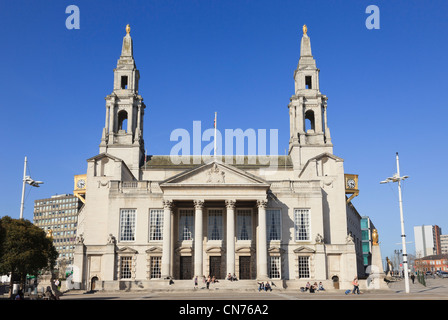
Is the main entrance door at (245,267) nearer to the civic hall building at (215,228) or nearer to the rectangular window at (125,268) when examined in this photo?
the civic hall building at (215,228)

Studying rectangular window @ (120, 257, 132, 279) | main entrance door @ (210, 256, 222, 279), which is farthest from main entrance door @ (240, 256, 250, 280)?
rectangular window @ (120, 257, 132, 279)

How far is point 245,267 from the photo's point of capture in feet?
179

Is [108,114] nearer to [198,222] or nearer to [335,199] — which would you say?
[198,222]

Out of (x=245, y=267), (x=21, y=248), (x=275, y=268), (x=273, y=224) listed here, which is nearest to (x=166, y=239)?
(x=245, y=267)

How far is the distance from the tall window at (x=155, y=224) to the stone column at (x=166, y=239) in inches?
91.7

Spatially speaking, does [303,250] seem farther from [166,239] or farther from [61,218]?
[61,218]

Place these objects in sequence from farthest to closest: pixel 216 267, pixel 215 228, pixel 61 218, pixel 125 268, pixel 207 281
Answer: pixel 61 218 → pixel 215 228 → pixel 216 267 → pixel 125 268 → pixel 207 281

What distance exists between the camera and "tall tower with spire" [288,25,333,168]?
6619 centimetres

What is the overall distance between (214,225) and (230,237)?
3.92 m

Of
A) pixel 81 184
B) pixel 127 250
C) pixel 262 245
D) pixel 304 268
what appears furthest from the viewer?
pixel 81 184

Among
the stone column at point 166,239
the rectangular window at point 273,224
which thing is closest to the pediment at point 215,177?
the stone column at point 166,239

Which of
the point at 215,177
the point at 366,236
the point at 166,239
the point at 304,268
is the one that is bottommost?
the point at 304,268

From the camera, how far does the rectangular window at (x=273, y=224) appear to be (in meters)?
54.7

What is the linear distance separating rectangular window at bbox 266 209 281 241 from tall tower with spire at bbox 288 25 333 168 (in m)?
12.7
